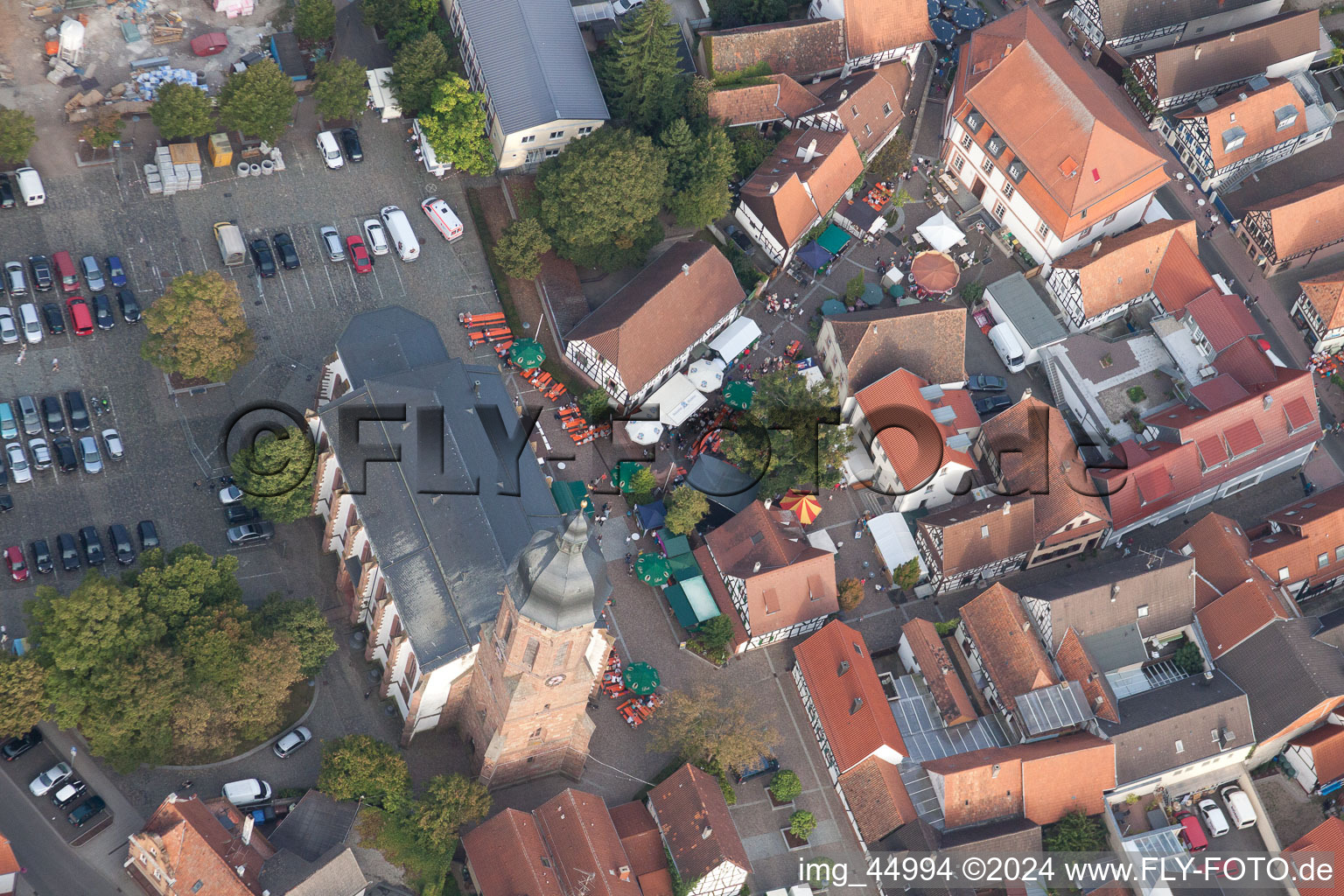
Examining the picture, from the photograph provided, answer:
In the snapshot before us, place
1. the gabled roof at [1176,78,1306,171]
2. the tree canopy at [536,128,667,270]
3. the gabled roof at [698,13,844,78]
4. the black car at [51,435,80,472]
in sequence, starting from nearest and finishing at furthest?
the black car at [51,435,80,472] → the tree canopy at [536,128,667,270] → the gabled roof at [698,13,844,78] → the gabled roof at [1176,78,1306,171]

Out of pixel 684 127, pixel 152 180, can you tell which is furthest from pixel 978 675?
pixel 152 180

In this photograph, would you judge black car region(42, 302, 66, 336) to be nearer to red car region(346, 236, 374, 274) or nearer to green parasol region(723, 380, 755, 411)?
red car region(346, 236, 374, 274)

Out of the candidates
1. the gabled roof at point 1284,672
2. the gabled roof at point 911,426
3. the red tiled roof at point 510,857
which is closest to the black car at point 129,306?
the red tiled roof at point 510,857

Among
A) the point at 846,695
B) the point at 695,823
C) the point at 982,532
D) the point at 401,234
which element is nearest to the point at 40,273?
the point at 401,234

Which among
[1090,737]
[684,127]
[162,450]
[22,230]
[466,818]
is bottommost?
[1090,737]

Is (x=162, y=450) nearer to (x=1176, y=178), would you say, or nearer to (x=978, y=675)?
(x=978, y=675)

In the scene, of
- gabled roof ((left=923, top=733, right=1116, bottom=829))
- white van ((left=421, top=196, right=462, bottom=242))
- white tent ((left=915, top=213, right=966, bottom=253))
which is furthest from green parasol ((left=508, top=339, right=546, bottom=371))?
gabled roof ((left=923, top=733, right=1116, bottom=829))
